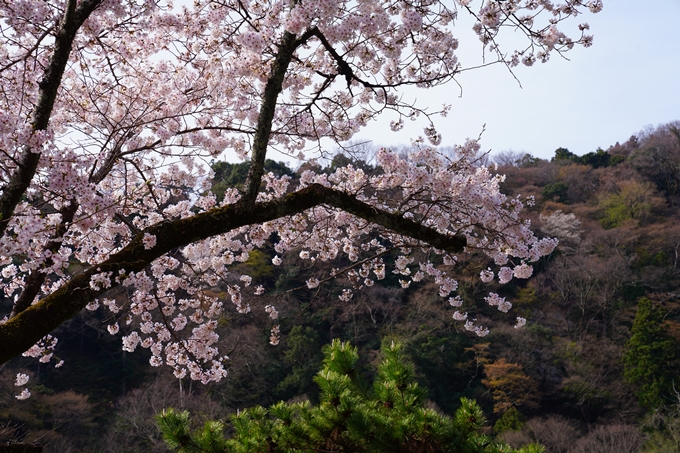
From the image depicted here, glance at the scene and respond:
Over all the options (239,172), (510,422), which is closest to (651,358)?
(510,422)

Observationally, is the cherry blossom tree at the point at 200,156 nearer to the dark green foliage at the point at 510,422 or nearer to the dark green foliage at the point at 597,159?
the dark green foliage at the point at 510,422

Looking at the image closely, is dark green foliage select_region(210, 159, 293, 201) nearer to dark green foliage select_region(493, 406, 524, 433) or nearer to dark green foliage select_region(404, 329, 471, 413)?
dark green foliage select_region(404, 329, 471, 413)

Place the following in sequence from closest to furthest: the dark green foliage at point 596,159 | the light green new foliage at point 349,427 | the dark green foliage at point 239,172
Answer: the light green new foliage at point 349,427 < the dark green foliage at point 239,172 < the dark green foliage at point 596,159

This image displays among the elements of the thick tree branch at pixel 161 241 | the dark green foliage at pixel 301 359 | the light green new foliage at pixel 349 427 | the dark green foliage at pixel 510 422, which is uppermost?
the thick tree branch at pixel 161 241

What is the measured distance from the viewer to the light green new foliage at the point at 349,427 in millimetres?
2426

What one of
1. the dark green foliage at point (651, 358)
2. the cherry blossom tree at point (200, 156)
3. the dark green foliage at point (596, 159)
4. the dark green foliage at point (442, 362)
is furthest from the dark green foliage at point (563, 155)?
the cherry blossom tree at point (200, 156)

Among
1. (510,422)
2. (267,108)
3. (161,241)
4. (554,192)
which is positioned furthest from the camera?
(554,192)

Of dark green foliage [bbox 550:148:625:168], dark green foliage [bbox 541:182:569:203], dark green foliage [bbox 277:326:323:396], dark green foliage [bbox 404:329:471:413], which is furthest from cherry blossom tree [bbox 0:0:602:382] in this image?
dark green foliage [bbox 550:148:625:168]

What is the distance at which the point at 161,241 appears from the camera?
1.90 m

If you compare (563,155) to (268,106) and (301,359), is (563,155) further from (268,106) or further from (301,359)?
(268,106)

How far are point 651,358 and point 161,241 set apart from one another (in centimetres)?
1358

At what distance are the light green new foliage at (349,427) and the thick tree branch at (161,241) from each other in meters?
0.84

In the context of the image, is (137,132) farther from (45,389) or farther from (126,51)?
(45,389)

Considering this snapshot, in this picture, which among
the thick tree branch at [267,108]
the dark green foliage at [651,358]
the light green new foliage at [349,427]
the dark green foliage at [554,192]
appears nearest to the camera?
the thick tree branch at [267,108]
